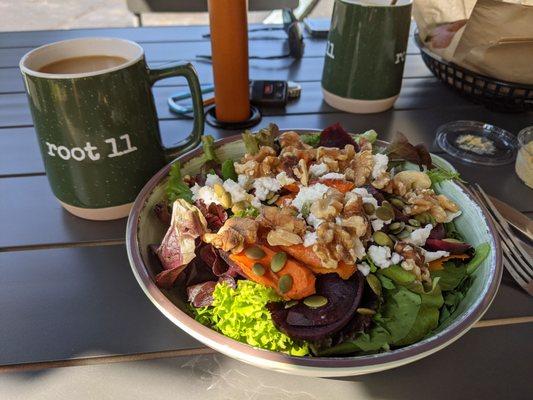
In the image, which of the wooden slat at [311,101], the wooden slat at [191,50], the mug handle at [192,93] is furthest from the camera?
the wooden slat at [191,50]

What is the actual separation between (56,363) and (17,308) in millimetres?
115

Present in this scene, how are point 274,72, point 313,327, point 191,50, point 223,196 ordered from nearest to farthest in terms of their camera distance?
1. point 313,327
2. point 223,196
3. point 274,72
4. point 191,50

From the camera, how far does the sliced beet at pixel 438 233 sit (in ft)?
2.04

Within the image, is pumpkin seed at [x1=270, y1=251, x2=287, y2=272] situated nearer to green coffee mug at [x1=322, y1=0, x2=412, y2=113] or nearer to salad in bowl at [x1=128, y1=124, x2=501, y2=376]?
salad in bowl at [x1=128, y1=124, x2=501, y2=376]

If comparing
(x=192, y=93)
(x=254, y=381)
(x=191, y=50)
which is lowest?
(x=254, y=381)

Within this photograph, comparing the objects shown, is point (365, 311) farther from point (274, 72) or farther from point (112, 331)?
point (274, 72)

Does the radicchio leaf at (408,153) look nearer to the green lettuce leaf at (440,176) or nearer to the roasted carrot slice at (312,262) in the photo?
the green lettuce leaf at (440,176)

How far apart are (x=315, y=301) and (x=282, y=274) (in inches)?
1.9

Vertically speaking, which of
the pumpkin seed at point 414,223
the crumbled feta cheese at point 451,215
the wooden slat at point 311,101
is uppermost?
the pumpkin seed at point 414,223

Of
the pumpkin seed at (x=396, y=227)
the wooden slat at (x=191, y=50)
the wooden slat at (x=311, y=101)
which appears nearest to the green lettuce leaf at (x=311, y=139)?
the pumpkin seed at (x=396, y=227)

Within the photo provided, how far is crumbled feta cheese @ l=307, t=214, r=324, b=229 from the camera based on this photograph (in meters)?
0.58

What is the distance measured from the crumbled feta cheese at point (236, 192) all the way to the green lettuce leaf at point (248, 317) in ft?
0.40

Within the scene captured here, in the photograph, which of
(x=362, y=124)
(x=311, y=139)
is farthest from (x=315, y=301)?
(x=362, y=124)

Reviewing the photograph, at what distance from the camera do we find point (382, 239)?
581 millimetres
